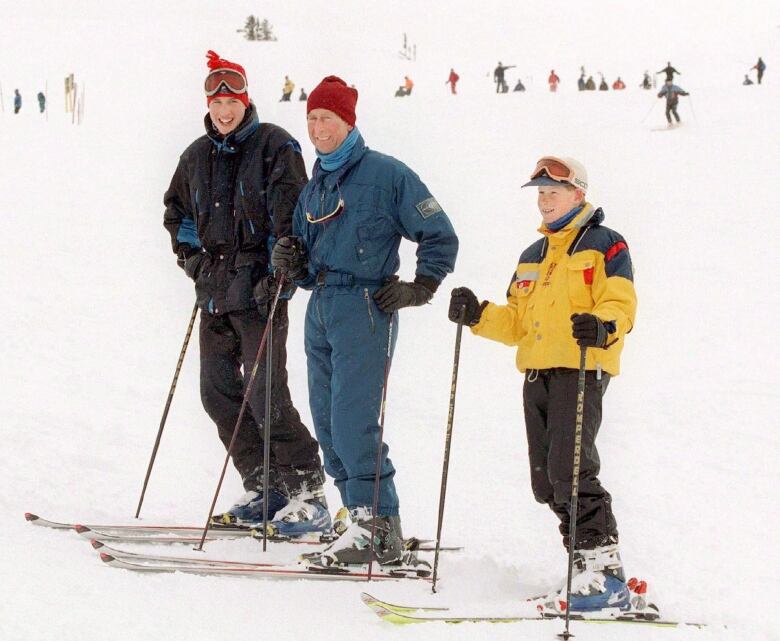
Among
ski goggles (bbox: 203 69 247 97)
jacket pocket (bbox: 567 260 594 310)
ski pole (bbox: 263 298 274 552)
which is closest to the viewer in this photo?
jacket pocket (bbox: 567 260 594 310)

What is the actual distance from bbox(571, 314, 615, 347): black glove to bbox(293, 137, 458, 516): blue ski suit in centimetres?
85

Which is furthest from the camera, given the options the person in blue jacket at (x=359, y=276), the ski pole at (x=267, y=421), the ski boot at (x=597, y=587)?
the ski pole at (x=267, y=421)

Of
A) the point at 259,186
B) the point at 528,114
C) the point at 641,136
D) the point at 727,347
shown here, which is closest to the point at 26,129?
the point at 528,114

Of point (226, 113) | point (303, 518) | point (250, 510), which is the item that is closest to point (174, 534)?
point (250, 510)

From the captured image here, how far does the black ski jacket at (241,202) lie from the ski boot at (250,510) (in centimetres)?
95

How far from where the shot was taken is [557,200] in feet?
12.5

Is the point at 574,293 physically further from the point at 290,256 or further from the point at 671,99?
the point at 671,99

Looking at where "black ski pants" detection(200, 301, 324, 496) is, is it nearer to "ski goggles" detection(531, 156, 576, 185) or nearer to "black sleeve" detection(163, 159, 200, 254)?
"black sleeve" detection(163, 159, 200, 254)

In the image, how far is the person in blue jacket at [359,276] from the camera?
4.01 metres

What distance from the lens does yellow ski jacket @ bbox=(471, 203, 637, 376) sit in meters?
3.62

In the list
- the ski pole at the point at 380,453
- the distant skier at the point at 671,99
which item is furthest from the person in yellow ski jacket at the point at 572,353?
the distant skier at the point at 671,99

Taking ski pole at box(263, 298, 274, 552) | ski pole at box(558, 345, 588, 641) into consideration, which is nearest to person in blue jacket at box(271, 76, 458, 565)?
ski pole at box(263, 298, 274, 552)

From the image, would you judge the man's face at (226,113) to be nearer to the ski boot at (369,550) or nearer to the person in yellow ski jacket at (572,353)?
the person in yellow ski jacket at (572,353)

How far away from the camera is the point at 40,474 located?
4789 mm
